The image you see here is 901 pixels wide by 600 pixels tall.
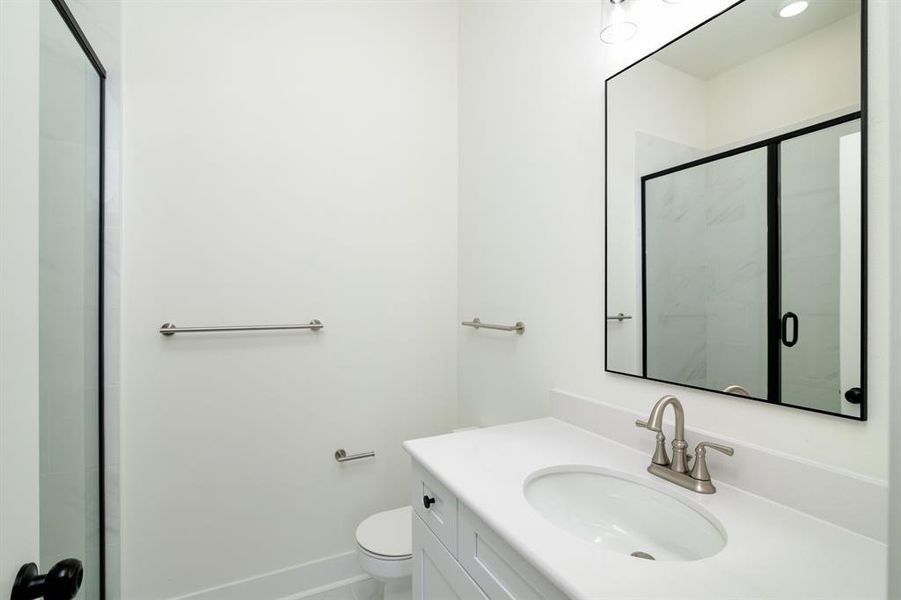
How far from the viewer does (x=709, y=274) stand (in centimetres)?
103

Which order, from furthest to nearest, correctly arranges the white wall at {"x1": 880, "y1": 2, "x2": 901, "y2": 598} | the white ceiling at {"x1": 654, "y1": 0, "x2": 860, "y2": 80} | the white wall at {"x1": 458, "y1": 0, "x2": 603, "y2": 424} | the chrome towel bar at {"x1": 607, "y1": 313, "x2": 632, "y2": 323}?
the white wall at {"x1": 458, "y1": 0, "x2": 603, "y2": 424}
the chrome towel bar at {"x1": 607, "y1": 313, "x2": 632, "y2": 323}
the white ceiling at {"x1": 654, "y1": 0, "x2": 860, "y2": 80}
the white wall at {"x1": 880, "y1": 2, "x2": 901, "y2": 598}

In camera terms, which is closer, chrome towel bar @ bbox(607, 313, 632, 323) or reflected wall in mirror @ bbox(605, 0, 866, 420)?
reflected wall in mirror @ bbox(605, 0, 866, 420)

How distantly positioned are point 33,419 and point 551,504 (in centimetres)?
96

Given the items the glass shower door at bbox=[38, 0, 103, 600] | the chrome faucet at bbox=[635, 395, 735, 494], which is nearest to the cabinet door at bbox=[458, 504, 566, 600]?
the chrome faucet at bbox=[635, 395, 735, 494]

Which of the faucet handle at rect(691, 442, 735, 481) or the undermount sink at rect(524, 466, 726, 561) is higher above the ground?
the faucet handle at rect(691, 442, 735, 481)

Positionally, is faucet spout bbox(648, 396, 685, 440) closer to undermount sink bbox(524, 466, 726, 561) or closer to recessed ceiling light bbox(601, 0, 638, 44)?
undermount sink bbox(524, 466, 726, 561)

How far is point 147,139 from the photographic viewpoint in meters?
1.52

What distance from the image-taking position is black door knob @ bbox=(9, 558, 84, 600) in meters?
0.46

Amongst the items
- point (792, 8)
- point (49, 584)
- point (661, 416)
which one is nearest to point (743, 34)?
point (792, 8)

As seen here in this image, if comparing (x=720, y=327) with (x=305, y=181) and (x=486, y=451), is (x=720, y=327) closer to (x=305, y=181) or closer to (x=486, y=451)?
(x=486, y=451)

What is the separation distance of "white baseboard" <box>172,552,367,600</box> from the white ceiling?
217cm

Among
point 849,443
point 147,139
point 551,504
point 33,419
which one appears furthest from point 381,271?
point 849,443

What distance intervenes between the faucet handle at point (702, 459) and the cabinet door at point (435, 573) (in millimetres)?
523

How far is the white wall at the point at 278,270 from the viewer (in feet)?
5.05
